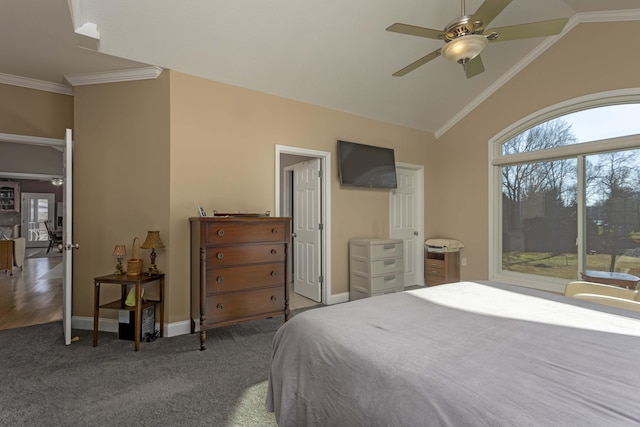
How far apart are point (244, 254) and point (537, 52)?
15.1 feet

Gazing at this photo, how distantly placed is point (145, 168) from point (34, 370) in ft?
6.18

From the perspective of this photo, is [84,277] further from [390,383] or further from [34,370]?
[390,383]

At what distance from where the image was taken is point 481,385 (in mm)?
832

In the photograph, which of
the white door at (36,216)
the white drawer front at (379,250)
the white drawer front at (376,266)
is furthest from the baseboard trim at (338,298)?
the white door at (36,216)

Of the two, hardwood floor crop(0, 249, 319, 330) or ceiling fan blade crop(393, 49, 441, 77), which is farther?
hardwood floor crop(0, 249, 319, 330)

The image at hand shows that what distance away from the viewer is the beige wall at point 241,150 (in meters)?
3.06

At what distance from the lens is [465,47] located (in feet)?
6.78

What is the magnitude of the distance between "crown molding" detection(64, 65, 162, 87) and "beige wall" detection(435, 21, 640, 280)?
446 centimetres

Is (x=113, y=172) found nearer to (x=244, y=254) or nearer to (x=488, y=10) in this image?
(x=244, y=254)

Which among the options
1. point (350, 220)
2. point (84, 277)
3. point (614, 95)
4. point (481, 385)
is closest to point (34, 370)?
point (84, 277)

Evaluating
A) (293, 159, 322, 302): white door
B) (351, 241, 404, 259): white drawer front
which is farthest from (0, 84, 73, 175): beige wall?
(351, 241, 404, 259): white drawer front

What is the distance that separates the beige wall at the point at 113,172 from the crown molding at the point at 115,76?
0.05m

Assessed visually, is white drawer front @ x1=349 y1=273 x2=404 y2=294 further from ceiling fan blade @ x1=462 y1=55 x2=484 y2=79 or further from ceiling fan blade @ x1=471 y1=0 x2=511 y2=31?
ceiling fan blade @ x1=471 y1=0 x2=511 y2=31

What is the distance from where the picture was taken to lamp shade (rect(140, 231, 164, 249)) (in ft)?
9.14
